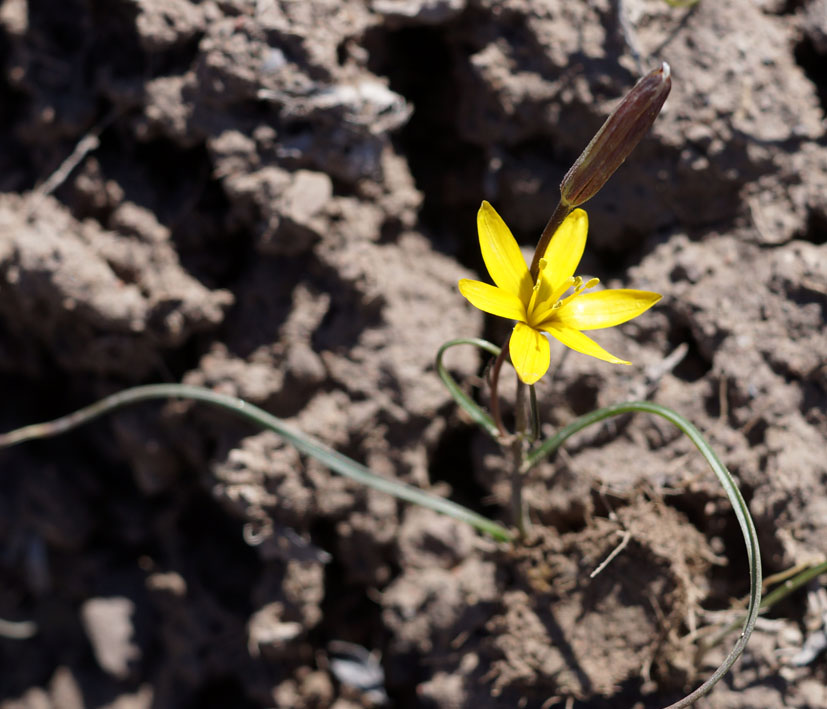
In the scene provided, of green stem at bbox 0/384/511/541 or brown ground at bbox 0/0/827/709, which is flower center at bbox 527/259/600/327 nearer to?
brown ground at bbox 0/0/827/709

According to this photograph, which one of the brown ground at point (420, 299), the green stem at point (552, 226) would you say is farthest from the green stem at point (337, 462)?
the green stem at point (552, 226)

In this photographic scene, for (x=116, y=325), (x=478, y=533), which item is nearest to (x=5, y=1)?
(x=116, y=325)

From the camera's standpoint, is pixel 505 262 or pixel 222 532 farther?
pixel 222 532

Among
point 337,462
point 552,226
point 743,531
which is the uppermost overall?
point 552,226

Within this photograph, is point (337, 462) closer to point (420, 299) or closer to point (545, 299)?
point (420, 299)

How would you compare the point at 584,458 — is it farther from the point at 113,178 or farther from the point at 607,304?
the point at 113,178

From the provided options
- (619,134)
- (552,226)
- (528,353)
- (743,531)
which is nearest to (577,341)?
(528,353)

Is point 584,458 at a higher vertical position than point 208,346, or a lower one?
higher
